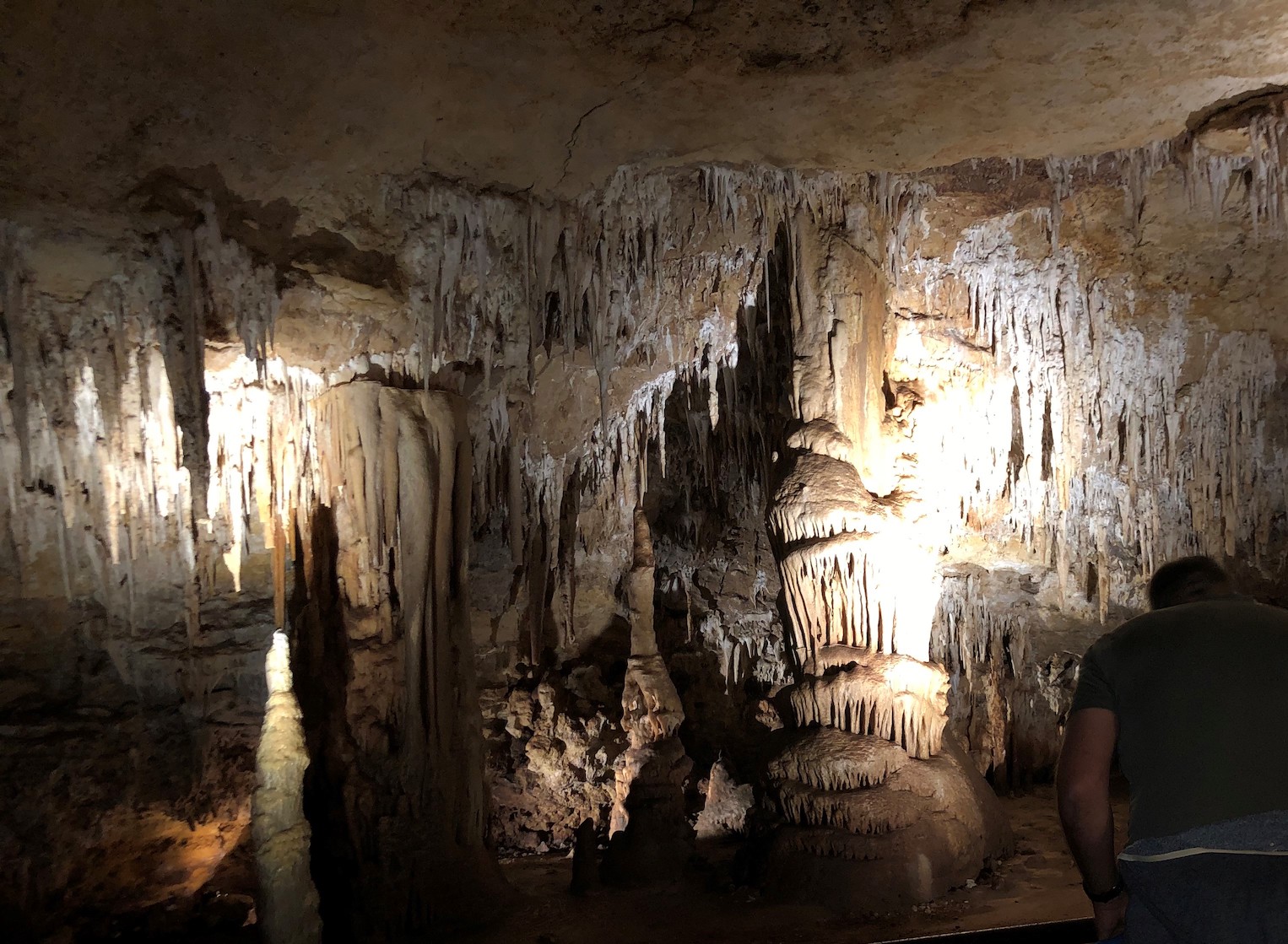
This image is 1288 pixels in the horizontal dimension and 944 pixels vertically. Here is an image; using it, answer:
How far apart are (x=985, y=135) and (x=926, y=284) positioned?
1944mm

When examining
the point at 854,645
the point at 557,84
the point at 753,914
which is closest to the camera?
the point at 557,84

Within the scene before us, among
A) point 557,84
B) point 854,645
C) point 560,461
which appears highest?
point 557,84

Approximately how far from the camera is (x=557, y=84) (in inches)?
163

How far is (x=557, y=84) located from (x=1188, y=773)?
142 inches

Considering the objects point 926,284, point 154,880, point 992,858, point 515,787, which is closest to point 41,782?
point 154,880

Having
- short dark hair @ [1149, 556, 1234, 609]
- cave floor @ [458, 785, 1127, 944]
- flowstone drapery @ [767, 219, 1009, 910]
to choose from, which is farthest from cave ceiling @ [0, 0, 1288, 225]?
cave floor @ [458, 785, 1127, 944]

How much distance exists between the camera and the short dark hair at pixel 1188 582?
2.26 meters

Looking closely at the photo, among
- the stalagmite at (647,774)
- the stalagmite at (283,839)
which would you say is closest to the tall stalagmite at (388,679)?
the stalagmite at (283,839)

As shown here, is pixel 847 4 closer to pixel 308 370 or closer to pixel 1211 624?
pixel 1211 624

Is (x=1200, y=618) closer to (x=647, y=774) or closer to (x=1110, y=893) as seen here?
(x=1110, y=893)

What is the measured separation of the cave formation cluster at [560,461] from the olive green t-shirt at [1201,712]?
12.0ft

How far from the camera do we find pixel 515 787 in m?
9.86

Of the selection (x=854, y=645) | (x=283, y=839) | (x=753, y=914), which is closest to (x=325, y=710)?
(x=283, y=839)

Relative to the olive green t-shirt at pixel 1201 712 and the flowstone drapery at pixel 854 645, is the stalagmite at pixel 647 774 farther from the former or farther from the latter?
the olive green t-shirt at pixel 1201 712
